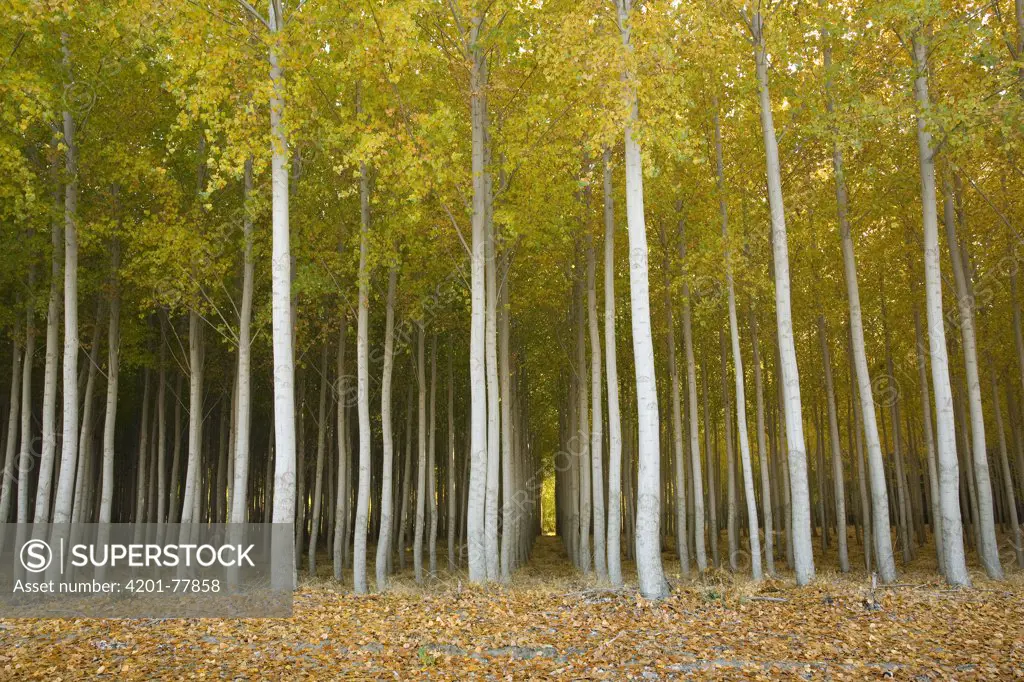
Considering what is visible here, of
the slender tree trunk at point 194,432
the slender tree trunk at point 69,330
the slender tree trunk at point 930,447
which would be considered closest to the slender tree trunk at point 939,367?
the slender tree trunk at point 930,447

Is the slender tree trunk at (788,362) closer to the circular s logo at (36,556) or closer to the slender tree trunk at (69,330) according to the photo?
the slender tree trunk at (69,330)

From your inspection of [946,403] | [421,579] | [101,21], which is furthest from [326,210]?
[946,403]

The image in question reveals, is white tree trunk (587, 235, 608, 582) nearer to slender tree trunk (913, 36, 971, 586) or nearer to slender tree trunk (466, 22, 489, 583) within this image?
slender tree trunk (466, 22, 489, 583)

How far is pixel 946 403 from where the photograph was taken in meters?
10.9

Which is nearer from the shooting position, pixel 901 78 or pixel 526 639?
pixel 526 639

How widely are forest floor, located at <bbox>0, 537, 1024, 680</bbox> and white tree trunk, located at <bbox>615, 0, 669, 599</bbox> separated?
1.41 feet

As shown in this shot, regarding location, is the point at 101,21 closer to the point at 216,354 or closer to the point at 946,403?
the point at 216,354

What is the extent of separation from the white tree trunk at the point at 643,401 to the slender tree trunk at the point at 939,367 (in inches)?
184

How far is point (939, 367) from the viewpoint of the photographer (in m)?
11.1

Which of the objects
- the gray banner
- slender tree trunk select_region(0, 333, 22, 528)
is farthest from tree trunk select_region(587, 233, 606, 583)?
slender tree trunk select_region(0, 333, 22, 528)

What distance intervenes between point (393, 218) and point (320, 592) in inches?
253

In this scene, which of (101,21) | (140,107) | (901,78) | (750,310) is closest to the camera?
(101,21)

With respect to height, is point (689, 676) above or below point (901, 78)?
below

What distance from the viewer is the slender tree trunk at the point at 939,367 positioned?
10555 millimetres
